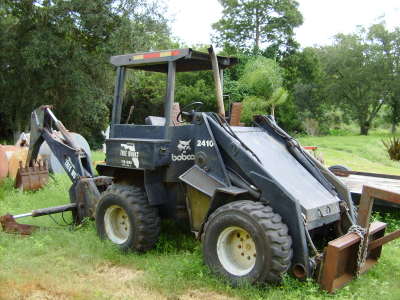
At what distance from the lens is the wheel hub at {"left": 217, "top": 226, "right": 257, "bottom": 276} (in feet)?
14.1

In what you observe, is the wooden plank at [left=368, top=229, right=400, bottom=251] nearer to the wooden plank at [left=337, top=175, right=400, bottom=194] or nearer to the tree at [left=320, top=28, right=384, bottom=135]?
the wooden plank at [left=337, top=175, right=400, bottom=194]

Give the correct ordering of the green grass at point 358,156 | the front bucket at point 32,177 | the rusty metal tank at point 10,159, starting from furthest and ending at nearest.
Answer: the green grass at point 358,156 → the rusty metal tank at point 10,159 → the front bucket at point 32,177

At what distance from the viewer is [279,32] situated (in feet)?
109

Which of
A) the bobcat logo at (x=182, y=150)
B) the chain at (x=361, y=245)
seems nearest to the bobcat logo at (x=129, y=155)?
the bobcat logo at (x=182, y=150)

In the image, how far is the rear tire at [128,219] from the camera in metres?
5.15

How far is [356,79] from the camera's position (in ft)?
128

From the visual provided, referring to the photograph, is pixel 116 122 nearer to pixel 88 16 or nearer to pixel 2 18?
pixel 88 16

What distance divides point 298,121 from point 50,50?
22.6 m

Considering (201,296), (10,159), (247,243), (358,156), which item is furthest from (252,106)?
(201,296)

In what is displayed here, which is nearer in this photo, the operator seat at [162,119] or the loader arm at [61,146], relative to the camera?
the operator seat at [162,119]

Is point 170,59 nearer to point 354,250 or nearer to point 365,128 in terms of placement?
point 354,250

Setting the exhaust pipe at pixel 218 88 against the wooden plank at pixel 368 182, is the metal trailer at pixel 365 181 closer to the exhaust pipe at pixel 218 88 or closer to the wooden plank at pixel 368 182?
the wooden plank at pixel 368 182

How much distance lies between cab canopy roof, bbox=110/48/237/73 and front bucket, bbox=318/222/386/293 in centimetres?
252

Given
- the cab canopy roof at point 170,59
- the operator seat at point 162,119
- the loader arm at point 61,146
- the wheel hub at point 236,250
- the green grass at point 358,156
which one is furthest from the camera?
the green grass at point 358,156
